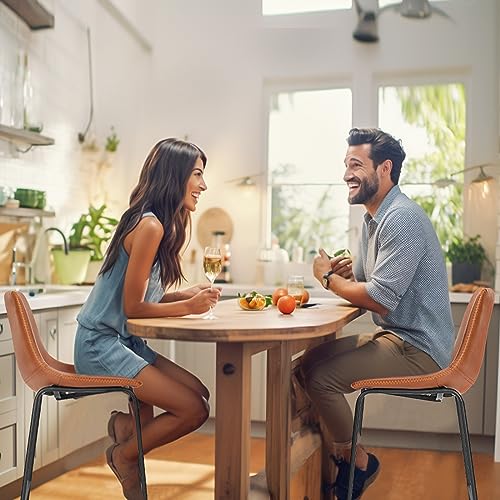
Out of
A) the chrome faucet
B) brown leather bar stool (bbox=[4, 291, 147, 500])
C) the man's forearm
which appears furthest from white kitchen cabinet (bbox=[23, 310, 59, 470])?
the man's forearm

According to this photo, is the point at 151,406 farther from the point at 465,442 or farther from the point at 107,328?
the point at 465,442

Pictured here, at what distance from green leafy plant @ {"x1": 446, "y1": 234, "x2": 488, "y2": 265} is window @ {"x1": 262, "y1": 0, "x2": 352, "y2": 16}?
182 centimetres

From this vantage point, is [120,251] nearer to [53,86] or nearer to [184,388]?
[184,388]

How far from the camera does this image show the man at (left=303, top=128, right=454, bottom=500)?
297 centimetres

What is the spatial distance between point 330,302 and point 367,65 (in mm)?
2453

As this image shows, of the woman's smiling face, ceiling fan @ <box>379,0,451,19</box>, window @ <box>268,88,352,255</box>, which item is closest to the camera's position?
the woman's smiling face

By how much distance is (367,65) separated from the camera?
5434mm

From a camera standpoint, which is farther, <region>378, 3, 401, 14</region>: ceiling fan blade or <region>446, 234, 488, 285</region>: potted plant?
<region>378, 3, 401, 14</region>: ceiling fan blade

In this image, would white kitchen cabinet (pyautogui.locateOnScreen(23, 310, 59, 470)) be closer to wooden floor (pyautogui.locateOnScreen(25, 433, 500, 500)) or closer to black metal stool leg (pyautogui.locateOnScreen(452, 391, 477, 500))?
wooden floor (pyautogui.locateOnScreen(25, 433, 500, 500))

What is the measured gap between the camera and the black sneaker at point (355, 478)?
300 cm

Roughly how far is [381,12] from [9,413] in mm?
3583

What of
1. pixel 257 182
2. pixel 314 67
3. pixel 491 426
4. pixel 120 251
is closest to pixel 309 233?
pixel 257 182

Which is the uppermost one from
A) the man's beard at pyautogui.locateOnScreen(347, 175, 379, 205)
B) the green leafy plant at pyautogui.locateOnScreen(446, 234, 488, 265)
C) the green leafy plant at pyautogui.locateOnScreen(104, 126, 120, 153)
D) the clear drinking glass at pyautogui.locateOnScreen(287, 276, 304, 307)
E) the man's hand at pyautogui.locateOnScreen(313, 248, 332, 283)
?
the green leafy plant at pyautogui.locateOnScreen(104, 126, 120, 153)

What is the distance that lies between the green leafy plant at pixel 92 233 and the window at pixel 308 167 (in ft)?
4.12
